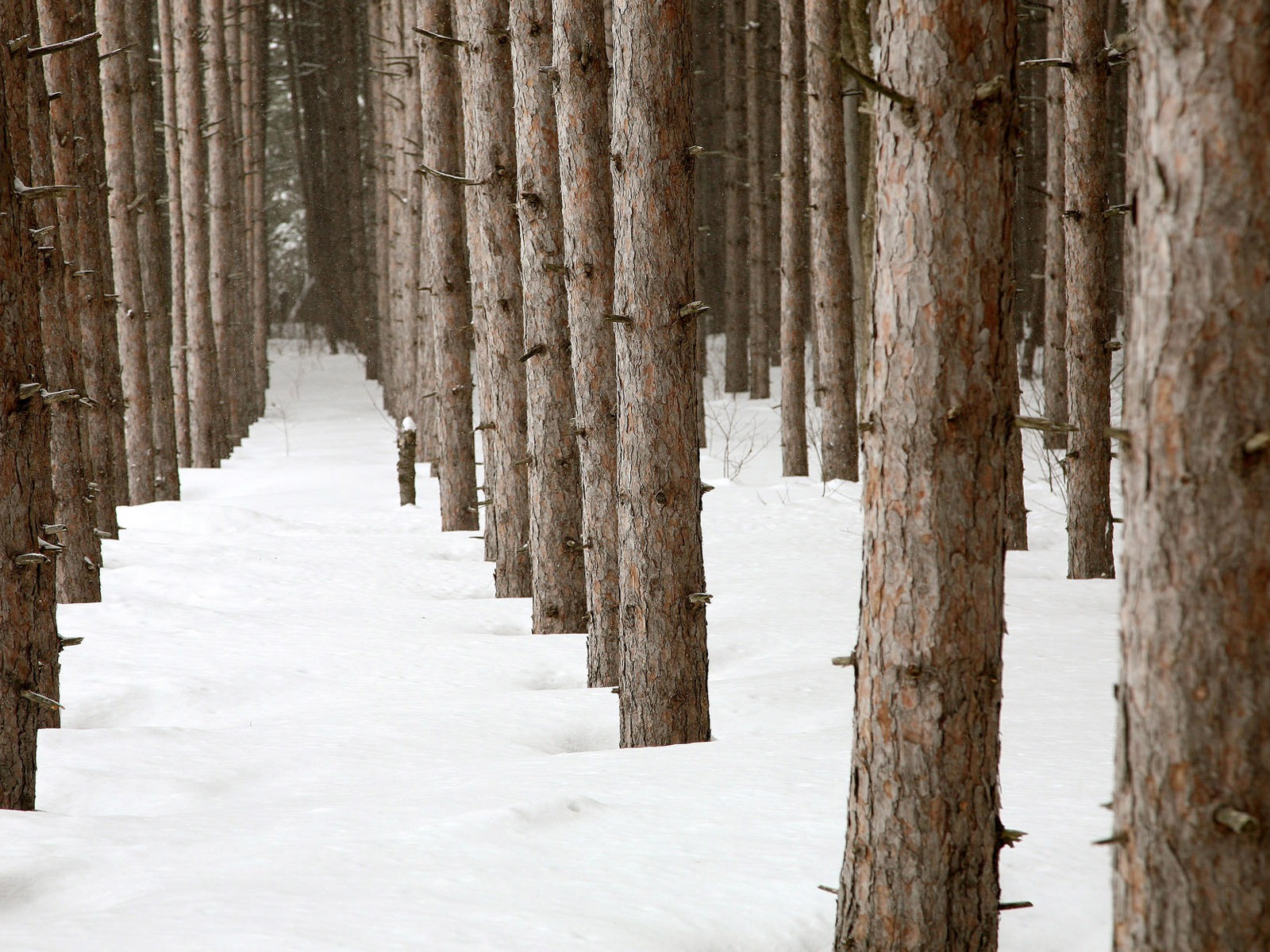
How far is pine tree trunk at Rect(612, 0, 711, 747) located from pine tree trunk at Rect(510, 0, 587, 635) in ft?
5.98

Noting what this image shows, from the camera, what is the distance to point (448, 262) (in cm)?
1012

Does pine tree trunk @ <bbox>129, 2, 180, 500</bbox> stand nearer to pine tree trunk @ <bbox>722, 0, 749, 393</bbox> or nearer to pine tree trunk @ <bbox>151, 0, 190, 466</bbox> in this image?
pine tree trunk @ <bbox>151, 0, 190, 466</bbox>

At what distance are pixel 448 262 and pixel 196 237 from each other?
23.5ft

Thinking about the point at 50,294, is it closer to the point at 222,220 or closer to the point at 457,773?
the point at 457,773

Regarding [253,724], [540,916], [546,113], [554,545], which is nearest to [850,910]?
[540,916]

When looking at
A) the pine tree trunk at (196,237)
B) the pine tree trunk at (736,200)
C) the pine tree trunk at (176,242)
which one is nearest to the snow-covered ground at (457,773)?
the pine tree trunk at (196,237)

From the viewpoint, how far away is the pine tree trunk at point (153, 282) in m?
13.5

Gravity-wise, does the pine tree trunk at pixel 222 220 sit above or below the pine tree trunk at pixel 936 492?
above

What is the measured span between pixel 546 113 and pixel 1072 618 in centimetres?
405

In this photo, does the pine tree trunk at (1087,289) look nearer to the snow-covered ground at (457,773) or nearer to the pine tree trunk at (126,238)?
the snow-covered ground at (457,773)

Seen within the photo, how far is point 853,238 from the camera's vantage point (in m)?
11.8

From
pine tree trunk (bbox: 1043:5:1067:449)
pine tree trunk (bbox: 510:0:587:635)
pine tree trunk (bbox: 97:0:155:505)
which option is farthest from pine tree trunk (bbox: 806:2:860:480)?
pine tree trunk (bbox: 97:0:155:505)

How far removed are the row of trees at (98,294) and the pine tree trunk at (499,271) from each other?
89.3 inches

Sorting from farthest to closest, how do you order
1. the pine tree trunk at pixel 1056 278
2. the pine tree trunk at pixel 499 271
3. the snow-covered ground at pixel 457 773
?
the pine tree trunk at pixel 1056 278 < the pine tree trunk at pixel 499 271 < the snow-covered ground at pixel 457 773
